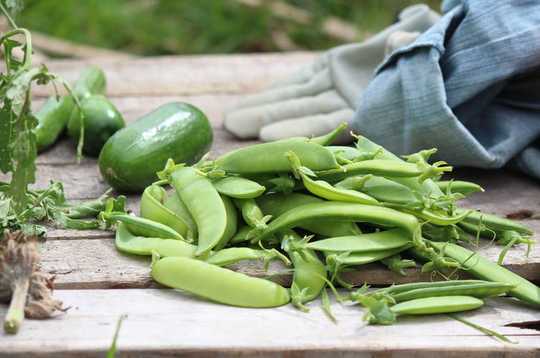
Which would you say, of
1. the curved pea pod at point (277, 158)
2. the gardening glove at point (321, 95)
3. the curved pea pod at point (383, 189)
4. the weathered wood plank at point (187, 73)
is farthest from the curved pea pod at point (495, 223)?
the weathered wood plank at point (187, 73)

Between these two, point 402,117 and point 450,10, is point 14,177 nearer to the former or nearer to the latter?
point 402,117

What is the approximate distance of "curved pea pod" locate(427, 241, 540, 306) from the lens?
169cm

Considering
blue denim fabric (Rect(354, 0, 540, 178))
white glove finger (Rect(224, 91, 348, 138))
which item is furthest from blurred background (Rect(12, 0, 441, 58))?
blue denim fabric (Rect(354, 0, 540, 178))

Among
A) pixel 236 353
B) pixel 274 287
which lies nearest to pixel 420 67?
pixel 274 287

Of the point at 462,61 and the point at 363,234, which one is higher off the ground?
the point at 462,61

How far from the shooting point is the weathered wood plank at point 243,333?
1.49 metres

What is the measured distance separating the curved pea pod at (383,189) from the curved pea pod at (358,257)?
9cm

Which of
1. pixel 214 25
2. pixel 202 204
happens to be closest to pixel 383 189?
pixel 202 204

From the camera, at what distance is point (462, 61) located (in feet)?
7.52

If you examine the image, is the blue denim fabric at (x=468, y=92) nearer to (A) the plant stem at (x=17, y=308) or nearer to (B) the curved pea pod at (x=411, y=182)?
(B) the curved pea pod at (x=411, y=182)

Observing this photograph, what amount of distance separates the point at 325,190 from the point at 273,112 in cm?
98

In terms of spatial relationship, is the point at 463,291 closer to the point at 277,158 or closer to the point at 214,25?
the point at 277,158

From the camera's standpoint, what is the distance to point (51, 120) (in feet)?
8.41

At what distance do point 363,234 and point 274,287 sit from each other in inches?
8.6
